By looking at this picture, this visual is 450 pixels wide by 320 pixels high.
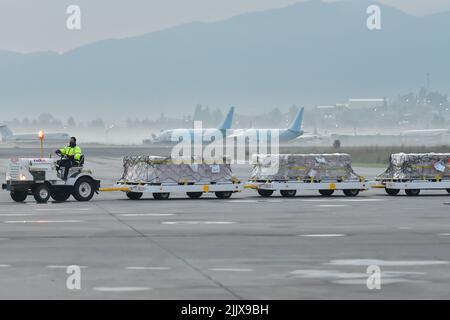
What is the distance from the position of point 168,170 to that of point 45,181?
175 inches

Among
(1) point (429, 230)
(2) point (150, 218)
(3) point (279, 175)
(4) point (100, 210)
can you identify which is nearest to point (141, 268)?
(1) point (429, 230)

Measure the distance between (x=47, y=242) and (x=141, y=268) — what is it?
5.11m

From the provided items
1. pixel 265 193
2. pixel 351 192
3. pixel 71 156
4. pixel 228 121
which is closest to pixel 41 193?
pixel 71 156

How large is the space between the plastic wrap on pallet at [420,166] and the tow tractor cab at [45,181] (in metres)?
11.2

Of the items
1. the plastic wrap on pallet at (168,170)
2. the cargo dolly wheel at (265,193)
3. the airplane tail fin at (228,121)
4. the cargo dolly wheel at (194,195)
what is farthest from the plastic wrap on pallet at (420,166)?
the airplane tail fin at (228,121)

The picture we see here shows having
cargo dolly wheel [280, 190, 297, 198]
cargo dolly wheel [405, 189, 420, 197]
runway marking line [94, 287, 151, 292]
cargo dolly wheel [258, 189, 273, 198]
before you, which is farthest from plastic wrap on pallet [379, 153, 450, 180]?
runway marking line [94, 287, 151, 292]

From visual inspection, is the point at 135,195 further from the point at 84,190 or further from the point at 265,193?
the point at 265,193

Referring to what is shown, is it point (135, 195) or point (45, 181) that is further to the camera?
point (135, 195)

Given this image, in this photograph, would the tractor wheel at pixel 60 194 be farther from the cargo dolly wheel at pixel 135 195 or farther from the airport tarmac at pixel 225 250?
the cargo dolly wheel at pixel 135 195

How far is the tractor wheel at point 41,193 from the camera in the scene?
35656mm

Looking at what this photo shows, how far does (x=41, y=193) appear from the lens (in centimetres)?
3569

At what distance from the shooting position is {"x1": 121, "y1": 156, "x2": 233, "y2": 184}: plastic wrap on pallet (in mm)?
37719
